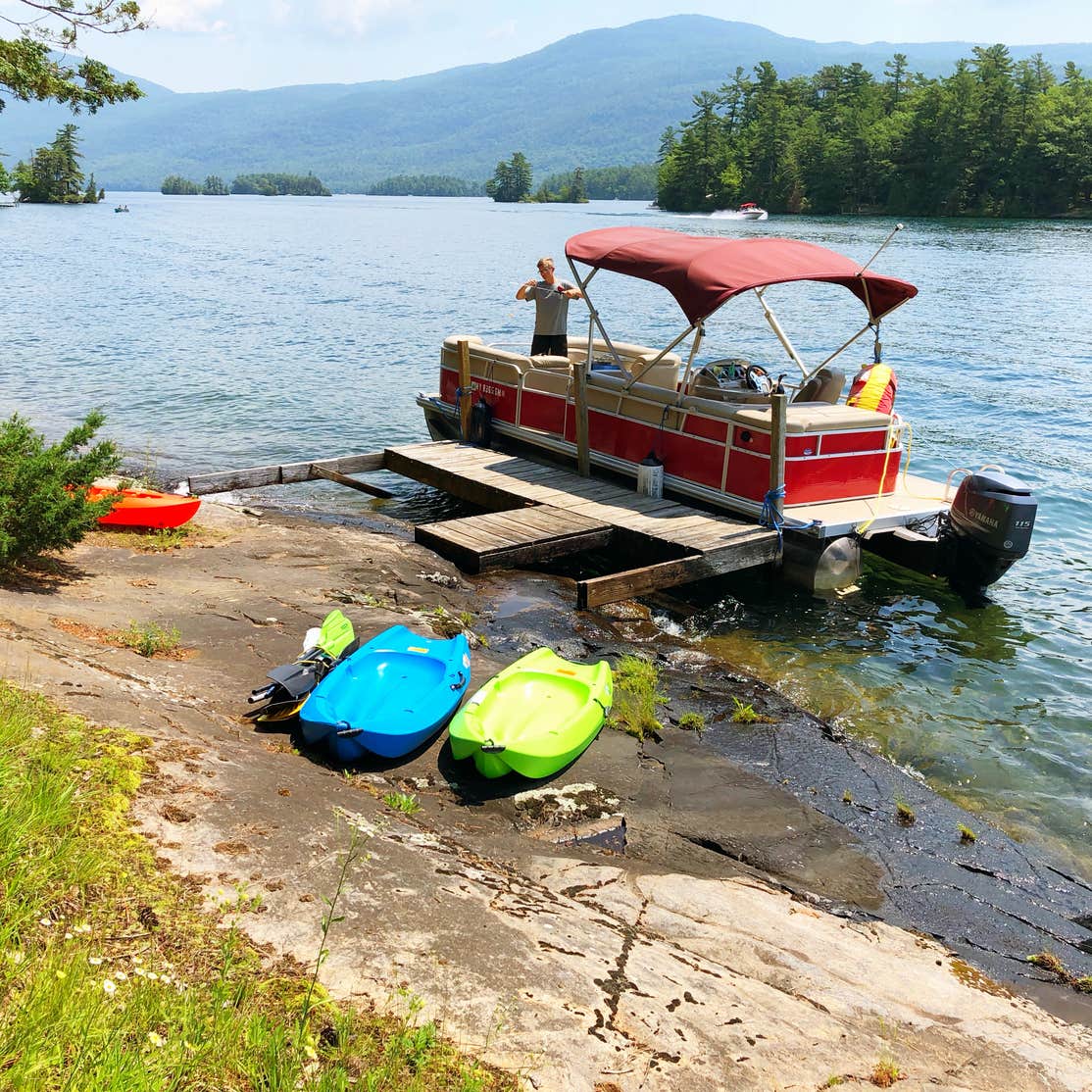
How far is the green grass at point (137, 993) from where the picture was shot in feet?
11.3

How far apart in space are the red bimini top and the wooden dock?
8.60 feet

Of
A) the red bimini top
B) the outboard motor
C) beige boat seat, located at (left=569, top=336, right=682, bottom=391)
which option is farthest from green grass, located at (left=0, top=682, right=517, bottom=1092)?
beige boat seat, located at (left=569, top=336, right=682, bottom=391)

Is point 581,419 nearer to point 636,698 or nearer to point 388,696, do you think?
point 636,698

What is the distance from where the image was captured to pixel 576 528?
41.7ft

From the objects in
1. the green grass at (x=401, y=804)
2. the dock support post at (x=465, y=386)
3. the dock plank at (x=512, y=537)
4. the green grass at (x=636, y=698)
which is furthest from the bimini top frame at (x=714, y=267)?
the green grass at (x=401, y=804)

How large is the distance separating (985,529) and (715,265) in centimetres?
455

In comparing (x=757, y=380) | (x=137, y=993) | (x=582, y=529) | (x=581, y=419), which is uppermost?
(x=757, y=380)

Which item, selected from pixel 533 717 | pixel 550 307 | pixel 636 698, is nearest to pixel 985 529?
pixel 636 698

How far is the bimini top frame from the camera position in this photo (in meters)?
12.1

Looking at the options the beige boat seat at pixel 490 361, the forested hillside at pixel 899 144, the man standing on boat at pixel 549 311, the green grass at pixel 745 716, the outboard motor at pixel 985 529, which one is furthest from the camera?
the forested hillside at pixel 899 144

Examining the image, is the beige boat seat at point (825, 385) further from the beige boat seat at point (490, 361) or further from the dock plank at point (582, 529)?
the beige boat seat at point (490, 361)

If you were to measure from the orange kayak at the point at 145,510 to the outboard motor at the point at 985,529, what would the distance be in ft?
31.2

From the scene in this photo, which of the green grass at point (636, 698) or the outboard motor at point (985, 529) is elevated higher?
the outboard motor at point (985, 529)

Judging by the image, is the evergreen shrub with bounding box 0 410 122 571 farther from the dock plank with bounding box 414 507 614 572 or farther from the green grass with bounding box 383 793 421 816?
the green grass with bounding box 383 793 421 816
